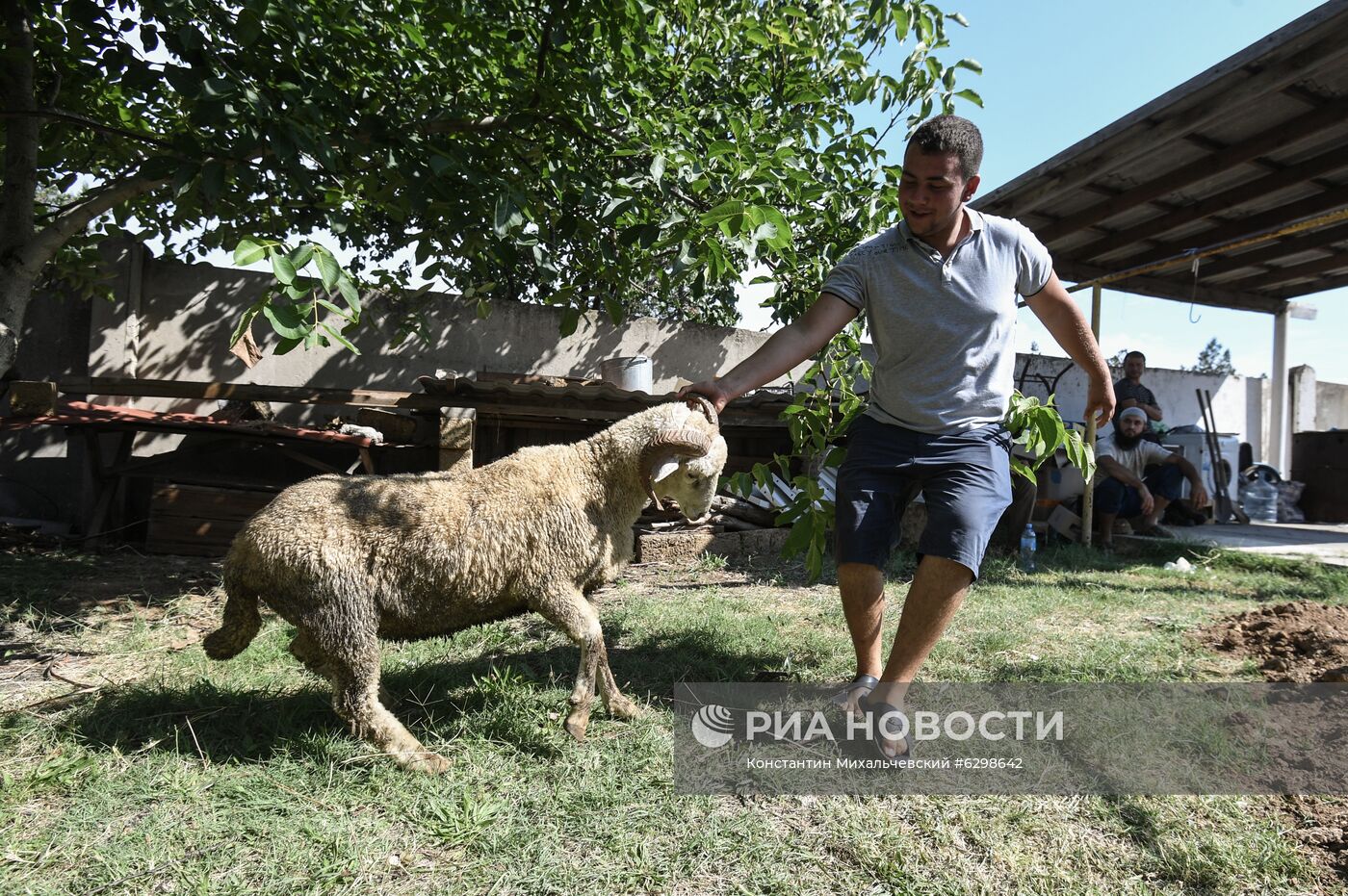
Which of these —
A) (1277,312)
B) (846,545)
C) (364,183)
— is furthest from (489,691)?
(1277,312)

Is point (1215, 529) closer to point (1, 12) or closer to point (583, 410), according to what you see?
point (583, 410)

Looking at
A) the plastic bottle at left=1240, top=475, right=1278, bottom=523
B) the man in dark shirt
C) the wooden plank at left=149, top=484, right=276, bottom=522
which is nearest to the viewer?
the wooden plank at left=149, top=484, right=276, bottom=522

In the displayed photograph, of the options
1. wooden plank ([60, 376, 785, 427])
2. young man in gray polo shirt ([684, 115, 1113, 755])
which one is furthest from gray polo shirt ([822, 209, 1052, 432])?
wooden plank ([60, 376, 785, 427])

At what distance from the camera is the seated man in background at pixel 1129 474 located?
6664mm

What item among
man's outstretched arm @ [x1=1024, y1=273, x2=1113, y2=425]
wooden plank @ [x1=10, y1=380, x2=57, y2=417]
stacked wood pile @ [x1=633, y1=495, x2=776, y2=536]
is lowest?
stacked wood pile @ [x1=633, y1=495, x2=776, y2=536]

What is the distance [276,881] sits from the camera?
65.5 inches

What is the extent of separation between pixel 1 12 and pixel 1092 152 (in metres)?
7.09

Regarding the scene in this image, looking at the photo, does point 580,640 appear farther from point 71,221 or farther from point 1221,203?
point 1221,203

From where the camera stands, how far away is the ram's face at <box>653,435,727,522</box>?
2.50 metres

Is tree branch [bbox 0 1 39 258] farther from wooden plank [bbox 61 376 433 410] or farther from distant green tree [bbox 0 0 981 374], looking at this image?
wooden plank [bbox 61 376 433 410]

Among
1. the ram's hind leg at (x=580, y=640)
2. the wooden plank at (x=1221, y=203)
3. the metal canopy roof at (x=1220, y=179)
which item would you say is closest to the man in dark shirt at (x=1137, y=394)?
the metal canopy roof at (x=1220, y=179)

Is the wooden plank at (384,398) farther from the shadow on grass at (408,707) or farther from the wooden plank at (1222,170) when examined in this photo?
the wooden plank at (1222,170)

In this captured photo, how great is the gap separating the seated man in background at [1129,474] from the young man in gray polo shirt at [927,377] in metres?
4.94

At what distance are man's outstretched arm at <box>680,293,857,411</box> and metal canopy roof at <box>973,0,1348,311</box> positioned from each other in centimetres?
433
